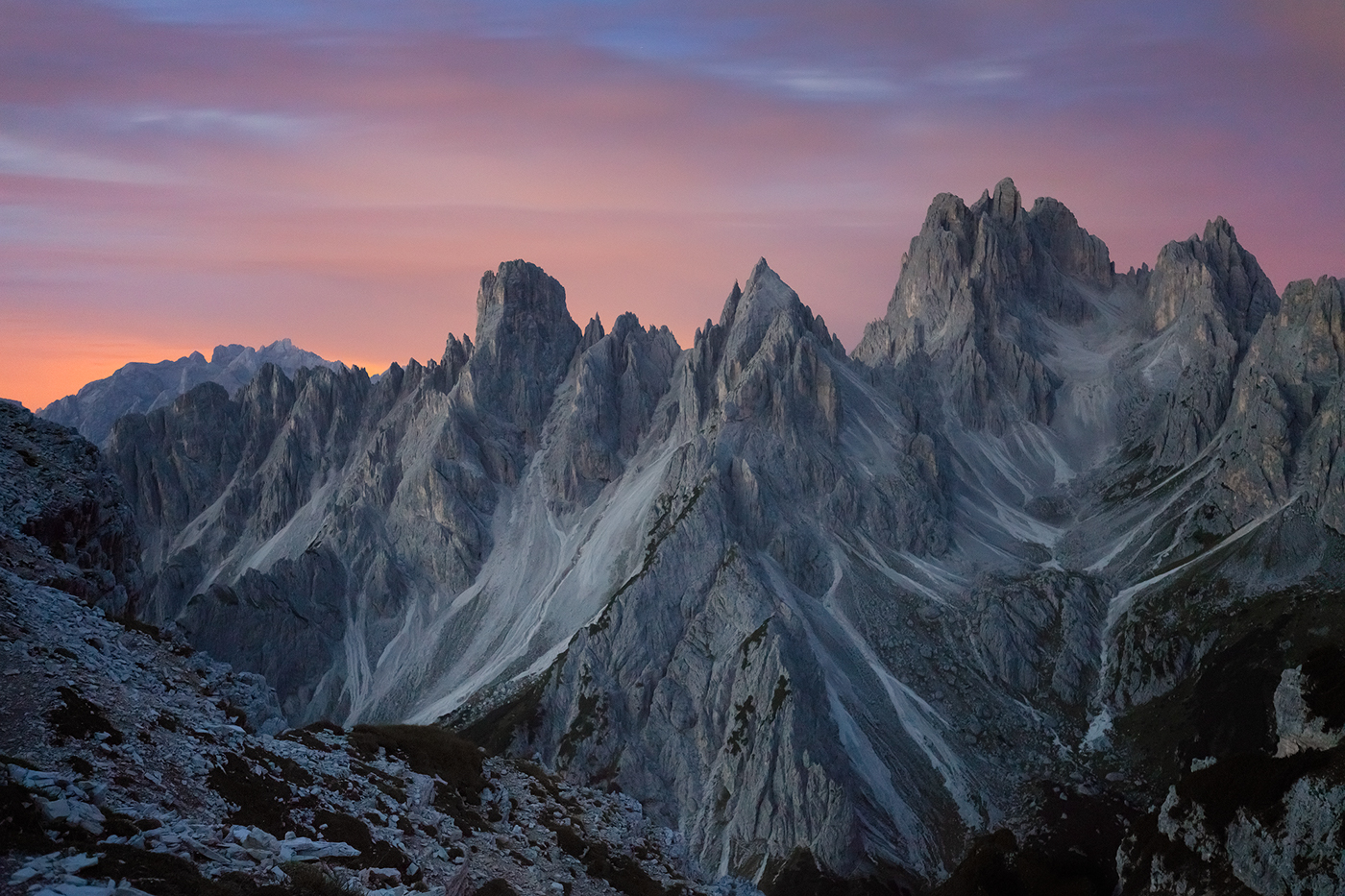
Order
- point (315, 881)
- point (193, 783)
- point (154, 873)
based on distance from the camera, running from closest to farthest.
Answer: point (154, 873)
point (315, 881)
point (193, 783)

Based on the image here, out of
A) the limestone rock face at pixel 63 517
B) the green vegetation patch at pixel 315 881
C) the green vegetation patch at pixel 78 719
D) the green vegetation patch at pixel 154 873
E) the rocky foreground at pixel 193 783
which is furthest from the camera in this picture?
the limestone rock face at pixel 63 517

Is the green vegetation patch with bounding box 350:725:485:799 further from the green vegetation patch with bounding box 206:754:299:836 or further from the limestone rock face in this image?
the limestone rock face

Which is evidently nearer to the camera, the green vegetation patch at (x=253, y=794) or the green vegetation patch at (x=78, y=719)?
the green vegetation patch at (x=78, y=719)

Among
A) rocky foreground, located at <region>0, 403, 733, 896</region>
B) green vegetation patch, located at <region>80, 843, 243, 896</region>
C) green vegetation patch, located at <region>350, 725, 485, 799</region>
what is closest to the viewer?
green vegetation patch, located at <region>80, 843, 243, 896</region>

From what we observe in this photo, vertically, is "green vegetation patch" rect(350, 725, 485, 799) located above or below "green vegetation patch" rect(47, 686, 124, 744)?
below

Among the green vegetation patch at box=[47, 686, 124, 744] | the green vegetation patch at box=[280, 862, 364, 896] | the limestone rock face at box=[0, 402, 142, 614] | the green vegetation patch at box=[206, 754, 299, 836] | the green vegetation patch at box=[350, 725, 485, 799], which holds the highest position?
the limestone rock face at box=[0, 402, 142, 614]

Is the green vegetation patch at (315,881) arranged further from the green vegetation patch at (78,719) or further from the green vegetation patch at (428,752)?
the green vegetation patch at (428,752)

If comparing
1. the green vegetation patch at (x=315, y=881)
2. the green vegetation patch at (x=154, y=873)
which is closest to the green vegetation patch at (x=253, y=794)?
the green vegetation patch at (x=315, y=881)

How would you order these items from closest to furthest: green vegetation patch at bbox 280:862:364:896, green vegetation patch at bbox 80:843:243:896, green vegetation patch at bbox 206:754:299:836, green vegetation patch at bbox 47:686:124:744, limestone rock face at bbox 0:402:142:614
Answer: green vegetation patch at bbox 80:843:243:896
green vegetation patch at bbox 280:862:364:896
green vegetation patch at bbox 47:686:124:744
green vegetation patch at bbox 206:754:299:836
limestone rock face at bbox 0:402:142:614

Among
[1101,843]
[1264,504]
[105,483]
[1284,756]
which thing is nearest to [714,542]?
[1101,843]

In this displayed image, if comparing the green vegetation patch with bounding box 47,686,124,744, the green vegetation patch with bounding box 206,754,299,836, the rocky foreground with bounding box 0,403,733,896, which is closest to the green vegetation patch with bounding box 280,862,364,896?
the rocky foreground with bounding box 0,403,733,896

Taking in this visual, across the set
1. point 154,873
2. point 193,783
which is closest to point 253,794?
point 193,783

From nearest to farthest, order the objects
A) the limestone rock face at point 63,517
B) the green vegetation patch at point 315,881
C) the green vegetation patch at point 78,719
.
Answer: the green vegetation patch at point 315,881 → the green vegetation patch at point 78,719 → the limestone rock face at point 63,517

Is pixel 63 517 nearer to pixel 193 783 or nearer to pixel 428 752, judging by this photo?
pixel 428 752
